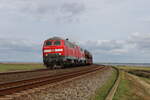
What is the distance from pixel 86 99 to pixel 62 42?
63.8 feet

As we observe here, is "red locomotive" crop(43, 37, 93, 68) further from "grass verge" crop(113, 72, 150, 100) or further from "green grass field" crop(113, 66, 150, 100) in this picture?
"grass verge" crop(113, 72, 150, 100)

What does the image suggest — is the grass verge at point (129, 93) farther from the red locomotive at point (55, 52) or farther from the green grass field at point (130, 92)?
the red locomotive at point (55, 52)

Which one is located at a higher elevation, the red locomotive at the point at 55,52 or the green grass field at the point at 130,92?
the red locomotive at the point at 55,52

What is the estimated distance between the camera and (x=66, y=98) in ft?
28.9

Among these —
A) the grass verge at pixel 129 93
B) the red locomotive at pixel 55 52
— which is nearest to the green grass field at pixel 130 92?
the grass verge at pixel 129 93

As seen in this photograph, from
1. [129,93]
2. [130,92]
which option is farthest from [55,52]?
[129,93]

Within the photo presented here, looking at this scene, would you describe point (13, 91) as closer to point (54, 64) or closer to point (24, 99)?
point (24, 99)

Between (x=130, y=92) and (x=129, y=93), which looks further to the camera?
(x=130, y=92)

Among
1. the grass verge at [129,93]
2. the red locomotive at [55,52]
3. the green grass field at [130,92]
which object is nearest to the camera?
the grass verge at [129,93]

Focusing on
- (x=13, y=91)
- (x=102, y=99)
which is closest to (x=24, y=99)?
(x=13, y=91)

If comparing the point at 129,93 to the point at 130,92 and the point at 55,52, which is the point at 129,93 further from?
the point at 55,52

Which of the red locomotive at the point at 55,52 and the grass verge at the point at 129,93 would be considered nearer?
the grass verge at the point at 129,93

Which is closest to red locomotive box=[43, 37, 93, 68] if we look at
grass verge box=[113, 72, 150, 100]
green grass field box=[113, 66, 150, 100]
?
green grass field box=[113, 66, 150, 100]

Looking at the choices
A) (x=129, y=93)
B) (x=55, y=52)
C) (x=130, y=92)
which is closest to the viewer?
(x=129, y=93)
